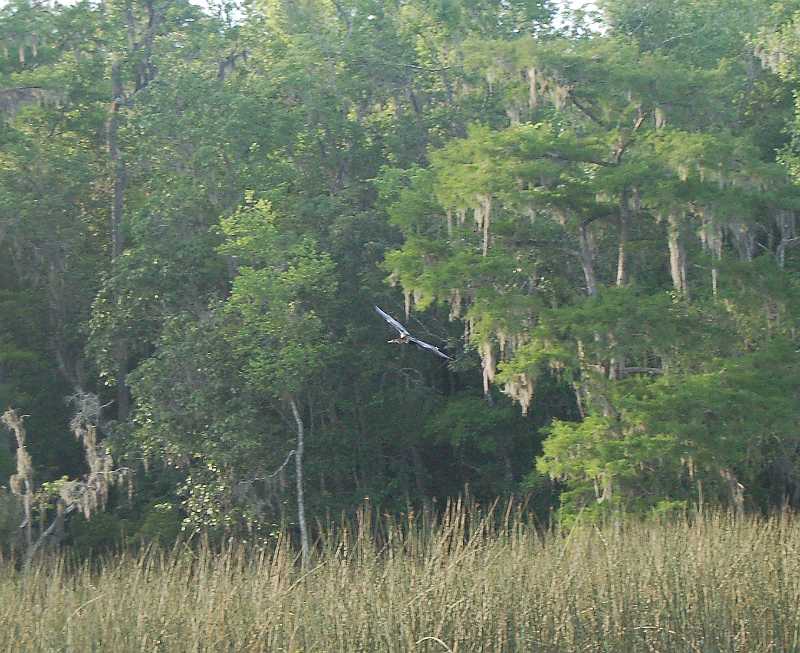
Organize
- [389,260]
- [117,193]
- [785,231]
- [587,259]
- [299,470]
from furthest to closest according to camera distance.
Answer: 1. [117,193]
2. [299,470]
3. [785,231]
4. [389,260]
5. [587,259]

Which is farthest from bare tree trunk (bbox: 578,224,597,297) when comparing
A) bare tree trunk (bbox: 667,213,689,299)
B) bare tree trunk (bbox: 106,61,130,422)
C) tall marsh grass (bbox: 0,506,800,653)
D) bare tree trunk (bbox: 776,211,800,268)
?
bare tree trunk (bbox: 106,61,130,422)

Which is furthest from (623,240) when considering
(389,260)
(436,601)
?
(436,601)

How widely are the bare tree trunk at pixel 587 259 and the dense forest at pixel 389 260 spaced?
0.05 metres

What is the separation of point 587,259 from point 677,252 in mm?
A: 1460

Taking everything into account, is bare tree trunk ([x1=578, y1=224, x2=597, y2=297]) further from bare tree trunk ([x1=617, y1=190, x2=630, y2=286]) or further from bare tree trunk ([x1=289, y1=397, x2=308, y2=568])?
bare tree trunk ([x1=289, y1=397, x2=308, y2=568])

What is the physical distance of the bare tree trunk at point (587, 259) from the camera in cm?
1481

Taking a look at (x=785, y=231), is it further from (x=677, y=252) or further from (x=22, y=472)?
(x=22, y=472)

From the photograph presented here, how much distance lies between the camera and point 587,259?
14.9m

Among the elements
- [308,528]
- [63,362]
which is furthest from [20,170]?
[308,528]

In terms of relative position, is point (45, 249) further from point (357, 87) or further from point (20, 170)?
point (357, 87)

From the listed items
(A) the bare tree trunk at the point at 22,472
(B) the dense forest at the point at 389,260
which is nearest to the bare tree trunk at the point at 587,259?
(B) the dense forest at the point at 389,260

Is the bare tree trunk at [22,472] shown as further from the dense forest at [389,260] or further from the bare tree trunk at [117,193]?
the bare tree trunk at [117,193]

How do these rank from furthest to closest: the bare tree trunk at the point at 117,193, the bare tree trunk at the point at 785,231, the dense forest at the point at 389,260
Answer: the bare tree trunk at the point at 117,193
the bare tree trunk at the point at 785,231
the dense forest at the point at 389,260

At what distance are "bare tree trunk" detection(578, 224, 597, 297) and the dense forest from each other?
5 centimetres
